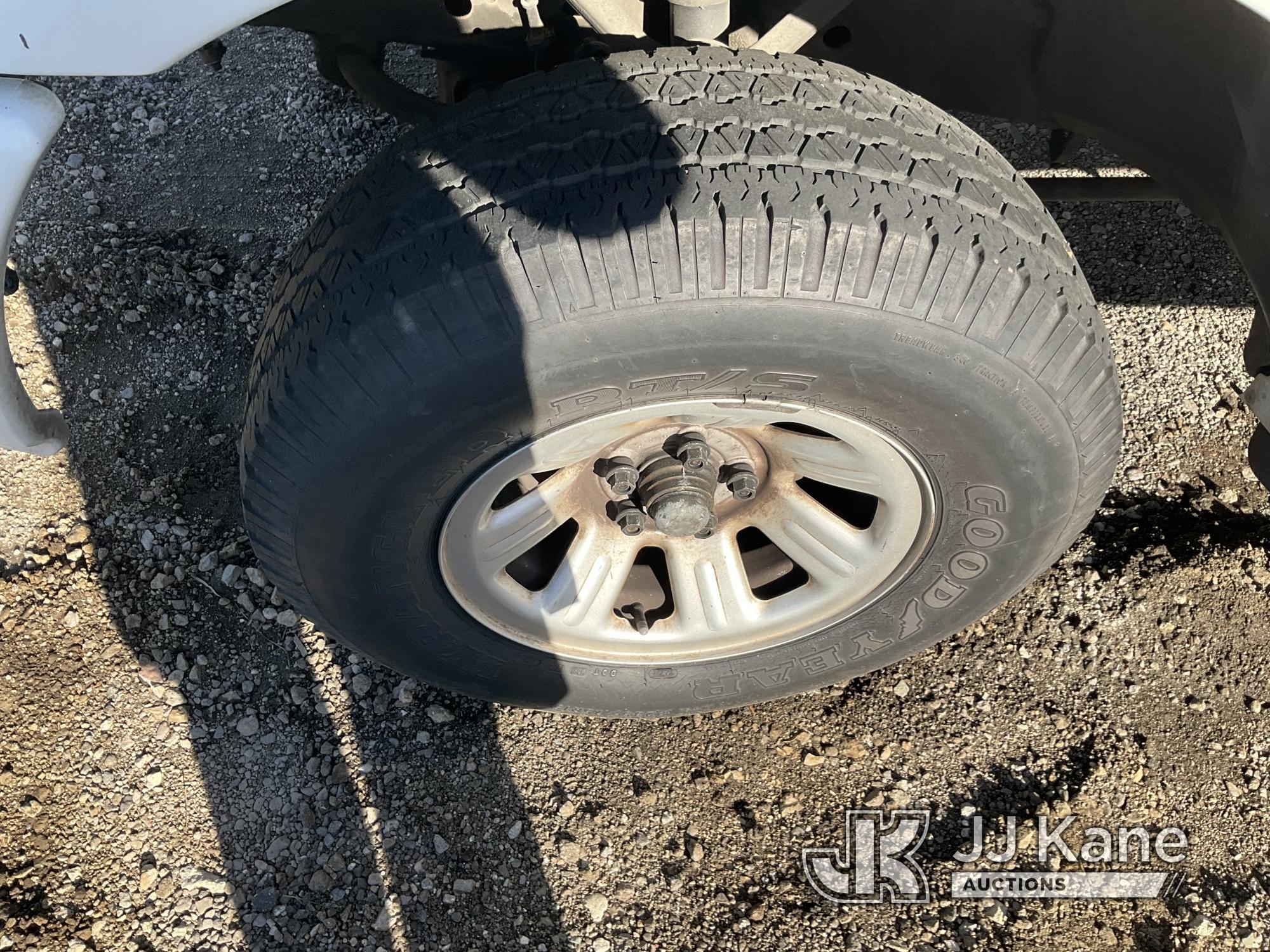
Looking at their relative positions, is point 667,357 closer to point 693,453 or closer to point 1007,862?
point 693,453

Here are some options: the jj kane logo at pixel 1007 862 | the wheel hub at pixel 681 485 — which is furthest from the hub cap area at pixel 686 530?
the jj kane logo at pixel 1007 862

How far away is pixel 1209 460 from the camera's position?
2844 mm

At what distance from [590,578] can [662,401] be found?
602 millimetres

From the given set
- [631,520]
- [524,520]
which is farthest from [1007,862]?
[524,520]

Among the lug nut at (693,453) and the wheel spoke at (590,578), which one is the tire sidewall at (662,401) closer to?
the wheel spoke at (590,578)

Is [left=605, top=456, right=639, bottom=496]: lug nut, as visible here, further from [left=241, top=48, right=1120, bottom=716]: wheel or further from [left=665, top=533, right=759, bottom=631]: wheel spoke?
[left=665, top=533, right=759, bottom=631]: wheel spoke

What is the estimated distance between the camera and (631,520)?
203 cm

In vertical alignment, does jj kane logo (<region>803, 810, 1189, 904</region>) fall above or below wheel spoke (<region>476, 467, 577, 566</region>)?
below

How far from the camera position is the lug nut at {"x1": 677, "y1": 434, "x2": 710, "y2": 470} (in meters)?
1.92

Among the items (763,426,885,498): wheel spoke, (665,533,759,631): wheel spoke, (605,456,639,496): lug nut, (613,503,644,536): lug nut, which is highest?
(763,426,885,498): wheel spoke

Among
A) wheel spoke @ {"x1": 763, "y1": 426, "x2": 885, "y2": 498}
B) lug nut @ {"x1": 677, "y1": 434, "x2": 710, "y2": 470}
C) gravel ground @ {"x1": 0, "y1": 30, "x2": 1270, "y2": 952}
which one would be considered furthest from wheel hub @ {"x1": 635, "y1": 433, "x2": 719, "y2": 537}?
gravel ground @ {"x1": 0, "y1": 30, "x2": 1270, "y2": 952}

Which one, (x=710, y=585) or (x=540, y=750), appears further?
(x=540, y=750)

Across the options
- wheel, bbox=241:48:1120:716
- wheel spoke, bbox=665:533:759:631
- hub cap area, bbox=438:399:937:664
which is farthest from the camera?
wheel spoke, bbox=665:533:759:631

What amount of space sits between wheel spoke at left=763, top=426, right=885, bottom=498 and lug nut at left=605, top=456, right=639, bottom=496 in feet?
0.91
